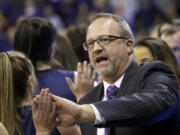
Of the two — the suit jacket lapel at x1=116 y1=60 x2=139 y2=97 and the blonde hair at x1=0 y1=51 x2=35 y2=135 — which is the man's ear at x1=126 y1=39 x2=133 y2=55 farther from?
the blonde hair at x1=0 y1=51 x2=35 y2=135

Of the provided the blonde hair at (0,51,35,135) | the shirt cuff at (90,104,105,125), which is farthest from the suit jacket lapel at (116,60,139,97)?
the blonde hair at (0,51,35,135)

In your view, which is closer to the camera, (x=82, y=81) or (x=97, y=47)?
(x=97, y=47)

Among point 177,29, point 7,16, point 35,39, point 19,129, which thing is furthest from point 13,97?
point 7,16

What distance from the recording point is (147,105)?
79.2 inches

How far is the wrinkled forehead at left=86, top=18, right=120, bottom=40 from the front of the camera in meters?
2.71

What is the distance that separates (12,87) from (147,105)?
4.08 feet

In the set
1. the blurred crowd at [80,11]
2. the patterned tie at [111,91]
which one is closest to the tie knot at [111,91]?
the patterned tie at [111,91]

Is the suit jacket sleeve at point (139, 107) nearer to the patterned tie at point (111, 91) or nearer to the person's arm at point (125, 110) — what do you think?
the person's arm at point (125, 110)

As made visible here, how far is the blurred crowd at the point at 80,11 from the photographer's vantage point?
1041 centimetres

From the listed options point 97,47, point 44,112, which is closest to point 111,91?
point 97,47

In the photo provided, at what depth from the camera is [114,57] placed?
2.75m

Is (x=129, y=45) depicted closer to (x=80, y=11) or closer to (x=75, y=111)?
(x=75, y=111)

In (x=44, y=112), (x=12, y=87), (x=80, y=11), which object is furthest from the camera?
(x=80, y=11)

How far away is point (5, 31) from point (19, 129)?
27.6 feet
